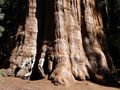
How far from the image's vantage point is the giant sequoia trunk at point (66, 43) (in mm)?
14117

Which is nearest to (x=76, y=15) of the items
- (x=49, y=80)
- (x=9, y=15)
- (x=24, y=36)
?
(x=24, y=36)

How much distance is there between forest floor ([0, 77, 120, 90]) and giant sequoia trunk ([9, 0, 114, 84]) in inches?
20.1

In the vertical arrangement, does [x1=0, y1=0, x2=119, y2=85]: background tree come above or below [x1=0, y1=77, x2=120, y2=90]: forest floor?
above

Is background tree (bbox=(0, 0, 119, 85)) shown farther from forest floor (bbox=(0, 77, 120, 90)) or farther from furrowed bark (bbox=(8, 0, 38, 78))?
forest floor (bbox=(0, 77, 120, 90))

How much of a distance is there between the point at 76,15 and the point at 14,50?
11.4 ft

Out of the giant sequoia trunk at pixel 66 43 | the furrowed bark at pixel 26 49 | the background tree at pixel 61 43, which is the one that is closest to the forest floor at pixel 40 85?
the background tree at pixel 61 43

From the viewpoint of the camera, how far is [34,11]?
51.2 feet

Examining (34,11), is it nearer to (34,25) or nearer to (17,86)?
(34,25)

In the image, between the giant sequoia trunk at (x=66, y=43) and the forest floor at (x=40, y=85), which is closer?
the forest floor at (x=40, y=85)

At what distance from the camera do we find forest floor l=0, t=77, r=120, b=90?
41.3 feet

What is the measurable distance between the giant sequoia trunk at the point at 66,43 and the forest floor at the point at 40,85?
0.51m

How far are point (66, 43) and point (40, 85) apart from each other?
2.54 metres

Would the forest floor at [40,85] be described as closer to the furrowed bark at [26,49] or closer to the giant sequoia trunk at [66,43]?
the giant sequoia trunk at [66,43]

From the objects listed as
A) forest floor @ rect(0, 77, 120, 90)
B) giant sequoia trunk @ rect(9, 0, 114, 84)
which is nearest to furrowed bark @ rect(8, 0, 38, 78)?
giant sequoia trunk @ rect(9, 0, 114, 84)
